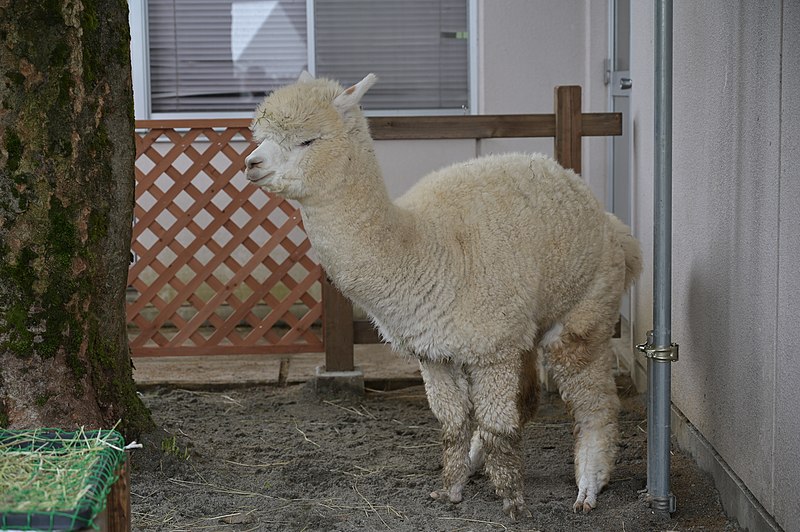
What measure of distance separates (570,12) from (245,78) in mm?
2430

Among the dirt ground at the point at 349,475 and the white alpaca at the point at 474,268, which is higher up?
the white alpaca at the point at 474,268

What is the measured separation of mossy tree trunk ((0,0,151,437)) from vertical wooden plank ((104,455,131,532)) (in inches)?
52.2

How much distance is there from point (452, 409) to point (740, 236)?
1214 millimetres

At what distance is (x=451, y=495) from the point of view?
12.4 feet

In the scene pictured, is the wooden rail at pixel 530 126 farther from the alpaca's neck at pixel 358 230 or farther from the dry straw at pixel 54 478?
the dry straw at pixel 54 478

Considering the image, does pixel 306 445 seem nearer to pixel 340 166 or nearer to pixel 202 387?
pixel 202 387

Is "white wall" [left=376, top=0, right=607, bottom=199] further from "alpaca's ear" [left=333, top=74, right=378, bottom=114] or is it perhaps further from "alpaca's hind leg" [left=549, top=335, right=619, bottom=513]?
"alpaca's ear" [left=333, top=74, right=378, bottom=114]

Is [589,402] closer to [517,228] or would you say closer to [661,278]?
[661,278]

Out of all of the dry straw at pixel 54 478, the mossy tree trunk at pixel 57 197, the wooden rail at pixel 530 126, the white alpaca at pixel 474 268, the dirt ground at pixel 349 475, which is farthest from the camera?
the wooden rail at pixel 530 126

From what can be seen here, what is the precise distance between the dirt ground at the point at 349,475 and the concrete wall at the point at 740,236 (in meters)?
0.41

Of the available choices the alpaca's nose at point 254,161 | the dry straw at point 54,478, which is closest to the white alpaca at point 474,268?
the alpaca's nose at point 254,161

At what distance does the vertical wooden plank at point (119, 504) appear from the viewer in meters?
2.23

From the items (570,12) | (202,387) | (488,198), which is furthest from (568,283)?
(570,12)

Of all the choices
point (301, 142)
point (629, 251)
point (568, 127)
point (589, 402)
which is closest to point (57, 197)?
point (301, 142)
